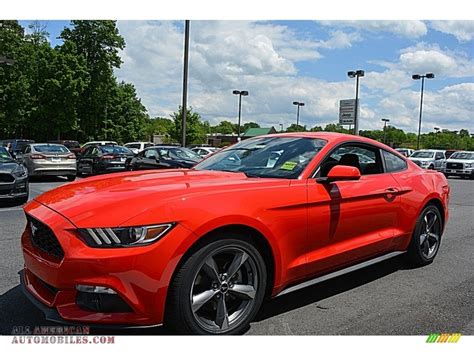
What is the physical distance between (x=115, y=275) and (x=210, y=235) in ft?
2.27

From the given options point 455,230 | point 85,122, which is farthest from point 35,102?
point 455,230

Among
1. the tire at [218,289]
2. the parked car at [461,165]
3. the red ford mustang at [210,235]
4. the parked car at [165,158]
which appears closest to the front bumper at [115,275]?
the red ford mustang at [210,235]

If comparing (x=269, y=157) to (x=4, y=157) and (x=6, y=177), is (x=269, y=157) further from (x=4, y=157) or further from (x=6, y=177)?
(x=4, y=157)

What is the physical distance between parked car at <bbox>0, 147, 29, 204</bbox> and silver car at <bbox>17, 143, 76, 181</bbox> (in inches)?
220

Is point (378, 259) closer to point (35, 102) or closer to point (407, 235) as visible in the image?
point (407, 235)

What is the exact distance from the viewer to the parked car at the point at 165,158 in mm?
14977

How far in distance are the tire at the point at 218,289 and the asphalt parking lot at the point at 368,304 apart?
22cm

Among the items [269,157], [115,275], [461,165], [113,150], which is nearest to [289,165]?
[269,157]

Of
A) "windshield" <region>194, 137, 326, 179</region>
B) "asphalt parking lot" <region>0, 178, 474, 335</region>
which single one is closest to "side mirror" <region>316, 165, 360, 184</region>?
"windshield" <region>194, 137, 326, 179</region>

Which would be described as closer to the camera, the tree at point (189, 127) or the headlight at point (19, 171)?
the headlight at point (19, 171)

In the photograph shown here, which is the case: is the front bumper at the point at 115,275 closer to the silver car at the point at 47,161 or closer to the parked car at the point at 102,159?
the silver car at the point at 47,161

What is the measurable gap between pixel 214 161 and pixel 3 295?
232cm

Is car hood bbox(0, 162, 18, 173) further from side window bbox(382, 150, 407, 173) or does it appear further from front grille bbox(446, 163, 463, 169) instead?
front grille bbox(446, 163, 463, 169)

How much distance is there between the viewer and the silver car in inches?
602
